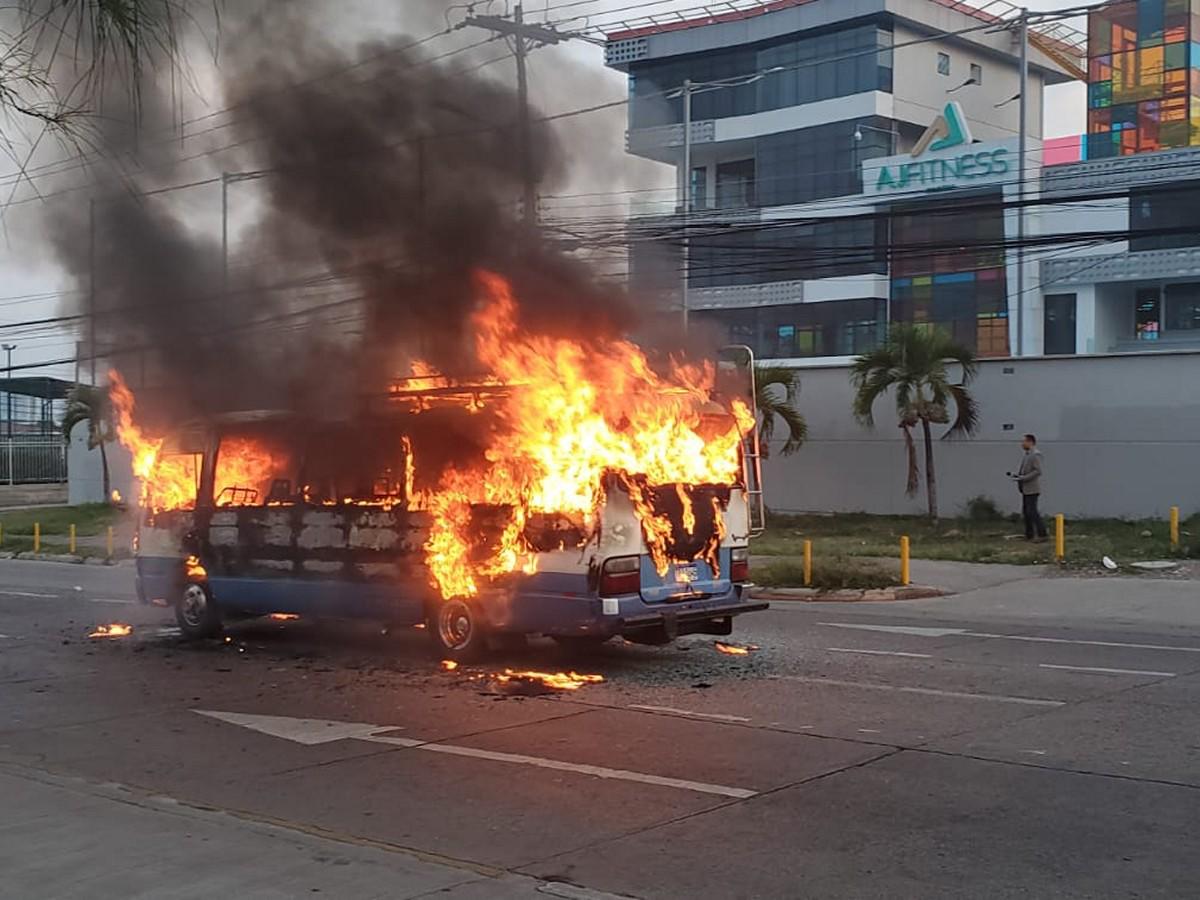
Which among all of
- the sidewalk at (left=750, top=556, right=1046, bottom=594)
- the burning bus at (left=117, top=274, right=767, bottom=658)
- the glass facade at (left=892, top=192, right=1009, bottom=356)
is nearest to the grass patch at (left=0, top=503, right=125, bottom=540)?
the sidewalk at (left=750, top=556, right=1046, bottom=594)

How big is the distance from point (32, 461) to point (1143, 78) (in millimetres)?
49529

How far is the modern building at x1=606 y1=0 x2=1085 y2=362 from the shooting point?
5381 cm

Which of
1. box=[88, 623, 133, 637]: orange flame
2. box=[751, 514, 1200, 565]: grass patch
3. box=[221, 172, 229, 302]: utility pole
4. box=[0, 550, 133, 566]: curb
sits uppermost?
box=[221, 172, 229, 302]: utility pole

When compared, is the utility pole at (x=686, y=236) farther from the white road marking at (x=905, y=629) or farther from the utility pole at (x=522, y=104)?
the white road marking at (x=905, y=629)

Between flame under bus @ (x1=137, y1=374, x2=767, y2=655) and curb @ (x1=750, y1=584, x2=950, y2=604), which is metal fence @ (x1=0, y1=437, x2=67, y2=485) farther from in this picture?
flame under bus @ (x1=137, y1=374, x2=767, y2=655)

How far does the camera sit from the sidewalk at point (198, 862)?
491 centimetres

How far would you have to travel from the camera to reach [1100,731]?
769 centimetres

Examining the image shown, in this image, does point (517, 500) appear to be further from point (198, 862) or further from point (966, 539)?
point (966, 539)

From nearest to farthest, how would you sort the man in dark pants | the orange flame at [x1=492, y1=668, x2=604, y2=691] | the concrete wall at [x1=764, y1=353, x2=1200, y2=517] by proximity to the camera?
the orange flame at [x1=492, y1=668, x2=604, y2=691] → the man in dark pants → the concrete wall at [x1=764, y1=353, x2=1200, y2=517]

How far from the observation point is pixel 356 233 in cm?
1159

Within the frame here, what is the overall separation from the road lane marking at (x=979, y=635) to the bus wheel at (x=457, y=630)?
4.28 metres

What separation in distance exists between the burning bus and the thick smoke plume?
355 mm

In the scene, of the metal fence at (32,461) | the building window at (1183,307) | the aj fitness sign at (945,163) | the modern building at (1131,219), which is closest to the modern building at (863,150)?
the aj fitness sign at (945,163)

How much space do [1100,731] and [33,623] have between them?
11544 millimetres
